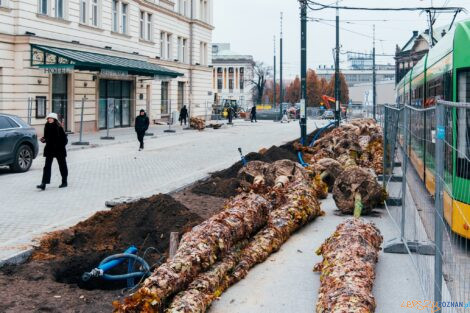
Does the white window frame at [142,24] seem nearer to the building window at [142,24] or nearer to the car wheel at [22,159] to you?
the building window at [142,24]

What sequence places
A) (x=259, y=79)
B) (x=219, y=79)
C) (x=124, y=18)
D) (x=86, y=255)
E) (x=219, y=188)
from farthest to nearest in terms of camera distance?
(x=219, y=79)
(x=259, y=79)
(x=124, y=18)
(x=219, y=188)
(x=86, y=255)

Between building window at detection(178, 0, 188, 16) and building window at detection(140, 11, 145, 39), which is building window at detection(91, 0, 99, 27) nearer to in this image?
building window at detection(140, 11, 145, 39)

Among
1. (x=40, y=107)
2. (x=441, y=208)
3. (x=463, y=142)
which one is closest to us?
(x=441, y=208)

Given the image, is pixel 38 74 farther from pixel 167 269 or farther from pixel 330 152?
pixel 167 269

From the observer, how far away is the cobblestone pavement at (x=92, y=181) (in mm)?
10484

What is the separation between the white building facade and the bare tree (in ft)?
202

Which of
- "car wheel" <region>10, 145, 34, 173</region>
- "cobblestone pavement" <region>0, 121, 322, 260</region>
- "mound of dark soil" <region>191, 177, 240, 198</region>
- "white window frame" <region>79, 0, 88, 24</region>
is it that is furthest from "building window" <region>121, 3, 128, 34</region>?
"mound of dark soil" <region>191, 177, 240, 198</region>

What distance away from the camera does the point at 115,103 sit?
38.7m

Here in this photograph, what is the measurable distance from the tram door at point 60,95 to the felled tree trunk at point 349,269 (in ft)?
83.0

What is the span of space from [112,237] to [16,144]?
9.94 m

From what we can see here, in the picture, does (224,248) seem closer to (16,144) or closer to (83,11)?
(16,144)

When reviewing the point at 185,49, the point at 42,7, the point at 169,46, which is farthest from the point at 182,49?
the point at 42,7

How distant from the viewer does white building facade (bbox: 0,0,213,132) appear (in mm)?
28766

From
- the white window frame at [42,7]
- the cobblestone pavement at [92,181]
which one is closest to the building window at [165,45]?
the white window frame at [42,7]
